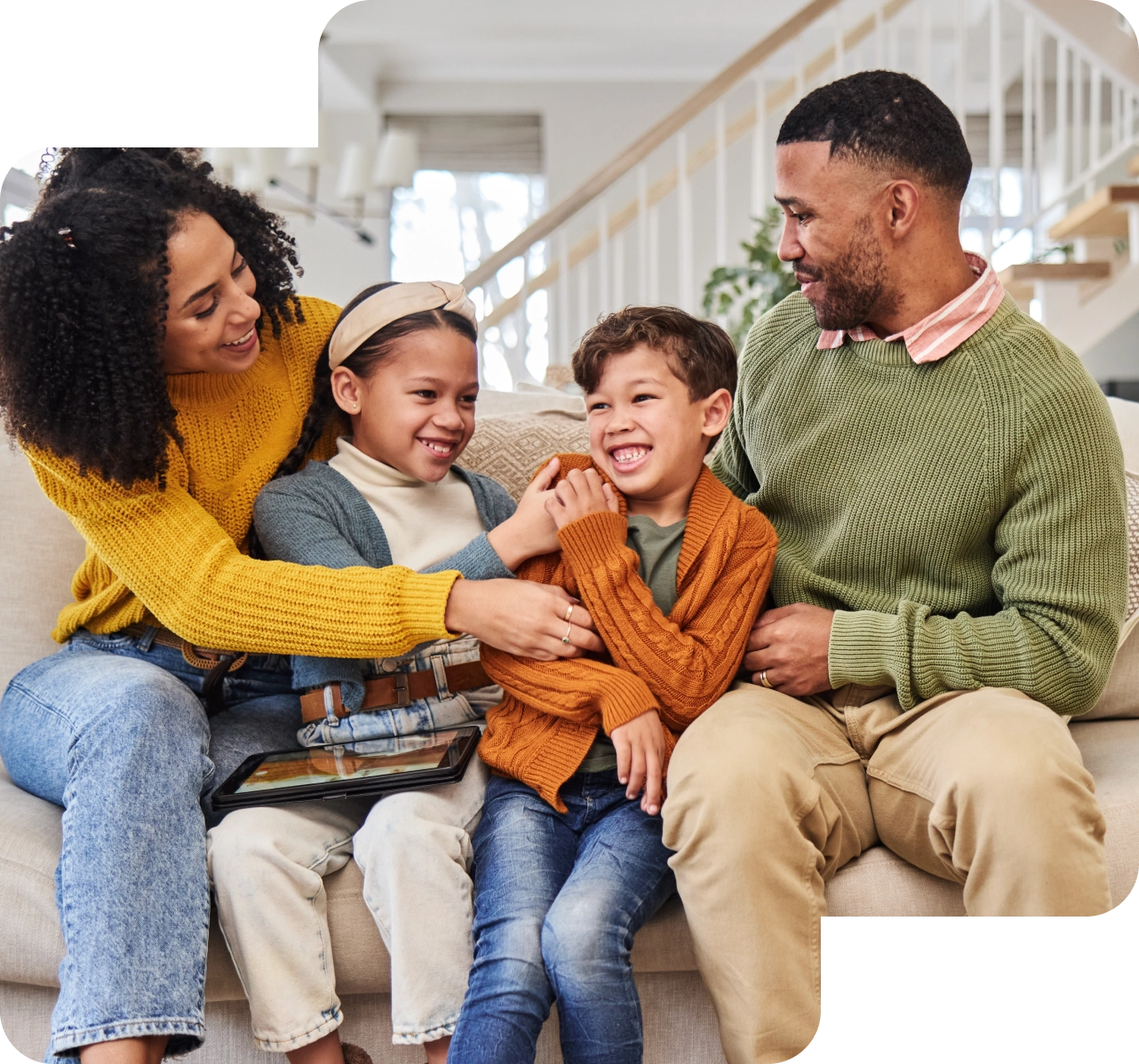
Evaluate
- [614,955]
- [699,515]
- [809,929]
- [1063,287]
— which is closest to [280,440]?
[699,515]

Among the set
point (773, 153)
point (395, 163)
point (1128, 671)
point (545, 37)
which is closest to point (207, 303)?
point (1128, 671)

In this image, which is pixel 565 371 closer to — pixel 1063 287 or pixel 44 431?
pixel 44 431

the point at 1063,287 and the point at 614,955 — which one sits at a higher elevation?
the point at 1063,287

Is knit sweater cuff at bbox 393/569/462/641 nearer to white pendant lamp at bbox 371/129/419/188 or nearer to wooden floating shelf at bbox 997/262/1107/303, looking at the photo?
wooden floating shelf at bbox 997/262/1107/303

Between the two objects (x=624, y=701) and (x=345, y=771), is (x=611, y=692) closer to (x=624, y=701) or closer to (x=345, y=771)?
(x=624, y=701)

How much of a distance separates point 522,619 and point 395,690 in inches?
9.1

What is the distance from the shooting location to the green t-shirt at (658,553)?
1.33 m

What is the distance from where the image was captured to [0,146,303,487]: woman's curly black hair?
1.26m

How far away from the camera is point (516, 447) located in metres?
1.71

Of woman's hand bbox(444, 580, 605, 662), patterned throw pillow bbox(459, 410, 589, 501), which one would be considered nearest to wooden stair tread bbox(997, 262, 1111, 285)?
patterned throw pillow bbox(459, 410, 589, 501)

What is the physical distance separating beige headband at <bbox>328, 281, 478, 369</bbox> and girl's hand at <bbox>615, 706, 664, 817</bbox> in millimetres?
592

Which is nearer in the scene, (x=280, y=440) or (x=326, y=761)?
(x=326, y=761)

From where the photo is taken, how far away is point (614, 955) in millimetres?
1100

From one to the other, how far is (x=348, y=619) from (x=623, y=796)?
370mm
